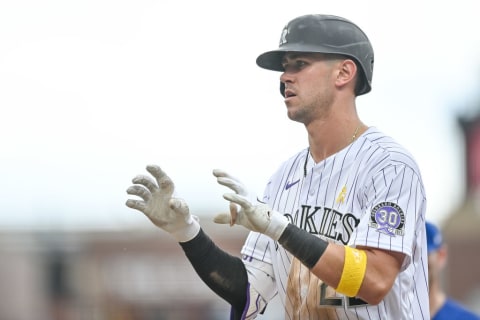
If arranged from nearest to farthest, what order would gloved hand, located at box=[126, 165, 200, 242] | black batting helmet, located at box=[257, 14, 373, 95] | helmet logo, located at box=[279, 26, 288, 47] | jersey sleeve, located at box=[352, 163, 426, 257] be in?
jersey sleeve, located at box=[352, 163, 426, 257]
gloved hand, located at box=[126, 165, 200, 242]
black batting helmet, located at box=[257, 14, 373, 95]
helmet logo, located at box=[279, 26, 288, 47]

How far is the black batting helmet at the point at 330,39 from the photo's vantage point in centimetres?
529

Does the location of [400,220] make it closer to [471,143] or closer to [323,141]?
[323,141]

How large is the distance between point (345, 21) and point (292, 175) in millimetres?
794

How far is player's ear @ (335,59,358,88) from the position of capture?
210 inches

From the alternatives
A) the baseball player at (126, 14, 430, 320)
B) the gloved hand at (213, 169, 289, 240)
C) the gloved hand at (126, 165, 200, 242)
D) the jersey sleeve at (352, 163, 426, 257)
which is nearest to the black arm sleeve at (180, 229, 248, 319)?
the baseball player at (126, 14, 430, 320)

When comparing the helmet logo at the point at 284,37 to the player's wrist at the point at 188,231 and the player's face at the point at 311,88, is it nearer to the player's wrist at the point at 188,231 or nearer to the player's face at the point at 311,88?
the player's face at the point at 311,88

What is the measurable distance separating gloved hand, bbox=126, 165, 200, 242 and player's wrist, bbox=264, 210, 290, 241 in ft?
1.70

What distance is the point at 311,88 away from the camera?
530 cm

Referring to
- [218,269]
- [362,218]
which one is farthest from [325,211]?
[218,269]

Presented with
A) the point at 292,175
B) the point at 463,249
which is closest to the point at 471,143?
the point at 463,249

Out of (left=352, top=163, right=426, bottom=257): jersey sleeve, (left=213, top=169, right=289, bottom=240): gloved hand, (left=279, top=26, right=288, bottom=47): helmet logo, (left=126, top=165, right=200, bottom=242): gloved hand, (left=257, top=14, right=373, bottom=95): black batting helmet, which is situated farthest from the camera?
(left=279, top=26, right=288, bottom=47): helmet logo

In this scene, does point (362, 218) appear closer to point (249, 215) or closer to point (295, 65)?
point (249, 215)

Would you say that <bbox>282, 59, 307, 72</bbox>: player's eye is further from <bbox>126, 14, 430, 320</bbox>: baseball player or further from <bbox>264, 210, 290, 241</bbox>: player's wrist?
<bbox>264, 210, 290, 241</bbox>: player's wrist

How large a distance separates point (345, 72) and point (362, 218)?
2.48 feet
